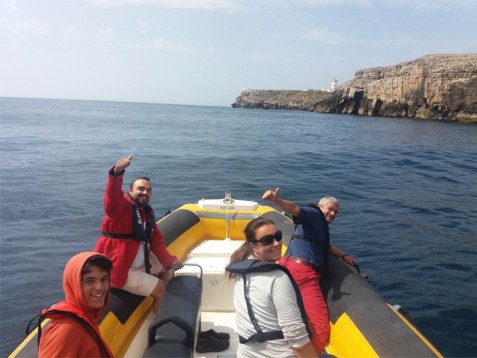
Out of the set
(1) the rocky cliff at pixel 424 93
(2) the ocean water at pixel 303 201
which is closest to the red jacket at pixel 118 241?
(2) the ocean water at pixel 303 201

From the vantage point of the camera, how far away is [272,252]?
2.41 m

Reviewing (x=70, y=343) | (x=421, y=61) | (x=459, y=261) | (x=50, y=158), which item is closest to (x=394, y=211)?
(x=459, y=261)

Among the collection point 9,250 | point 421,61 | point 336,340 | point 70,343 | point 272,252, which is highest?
point 421,61

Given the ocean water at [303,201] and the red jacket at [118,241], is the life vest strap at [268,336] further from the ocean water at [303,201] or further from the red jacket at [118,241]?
the ocean water at [303,201]

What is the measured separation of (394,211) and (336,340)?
7.75 m

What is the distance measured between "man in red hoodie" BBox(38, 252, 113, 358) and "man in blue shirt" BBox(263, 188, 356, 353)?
1.96m

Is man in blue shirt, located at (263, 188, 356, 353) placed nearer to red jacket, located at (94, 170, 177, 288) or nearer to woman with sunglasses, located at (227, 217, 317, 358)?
woman with sunglasses, located at (227, 217, 317, 358)

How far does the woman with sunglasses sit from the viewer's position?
2.22m

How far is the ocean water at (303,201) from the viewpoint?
6.32 m

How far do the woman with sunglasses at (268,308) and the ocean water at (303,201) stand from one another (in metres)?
3.77

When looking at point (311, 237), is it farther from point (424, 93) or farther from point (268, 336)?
point (424, 93)

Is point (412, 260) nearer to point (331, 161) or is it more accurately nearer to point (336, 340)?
point (336, 340)

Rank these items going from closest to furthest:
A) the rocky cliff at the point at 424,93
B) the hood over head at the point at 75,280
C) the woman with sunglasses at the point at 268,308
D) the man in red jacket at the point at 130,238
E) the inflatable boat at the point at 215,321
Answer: the hood over head at the point at 75,280, the woman with sunglasses at the point at 268,308, the inflatable boat at the point at 215,321, the man in red jacket at the point at 130,238, the rocky cliff at the point at 424,93

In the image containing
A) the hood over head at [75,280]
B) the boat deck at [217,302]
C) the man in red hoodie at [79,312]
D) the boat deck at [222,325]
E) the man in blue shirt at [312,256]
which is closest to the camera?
the man in red hoodie at [79,312]
